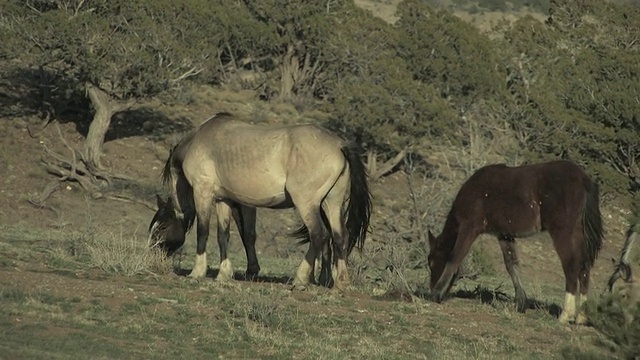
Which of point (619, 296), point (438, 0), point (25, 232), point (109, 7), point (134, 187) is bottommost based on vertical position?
point (438, 0)

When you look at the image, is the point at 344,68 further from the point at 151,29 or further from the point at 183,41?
the point at 151,29

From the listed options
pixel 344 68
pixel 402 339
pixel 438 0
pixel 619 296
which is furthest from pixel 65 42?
pixel 438 0

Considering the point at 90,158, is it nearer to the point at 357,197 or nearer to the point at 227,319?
the point at 357,197

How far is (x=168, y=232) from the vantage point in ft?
51.9

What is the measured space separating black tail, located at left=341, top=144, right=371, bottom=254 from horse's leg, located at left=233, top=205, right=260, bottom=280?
4.62 ft

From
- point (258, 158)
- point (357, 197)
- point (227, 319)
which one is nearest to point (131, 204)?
point (258, 158)

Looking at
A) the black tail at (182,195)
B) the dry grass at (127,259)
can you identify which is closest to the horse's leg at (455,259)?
the dry grass at (127,259)

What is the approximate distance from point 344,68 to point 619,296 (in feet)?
122

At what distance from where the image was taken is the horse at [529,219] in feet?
45.1

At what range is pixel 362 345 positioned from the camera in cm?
1132

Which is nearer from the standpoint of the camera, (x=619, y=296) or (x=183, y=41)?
(x=619, y=296)

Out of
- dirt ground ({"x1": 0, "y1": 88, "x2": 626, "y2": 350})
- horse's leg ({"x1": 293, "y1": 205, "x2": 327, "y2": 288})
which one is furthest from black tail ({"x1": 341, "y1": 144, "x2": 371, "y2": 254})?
dirt ground ({"x1": 0, "y1": 88, "x2": 626, "y2": 350})

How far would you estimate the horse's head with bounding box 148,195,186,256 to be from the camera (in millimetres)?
15750

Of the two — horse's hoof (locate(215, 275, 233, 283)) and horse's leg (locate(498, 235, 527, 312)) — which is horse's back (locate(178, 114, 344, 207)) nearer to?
horse's hoof (locate(215, 275, 233, 283))
